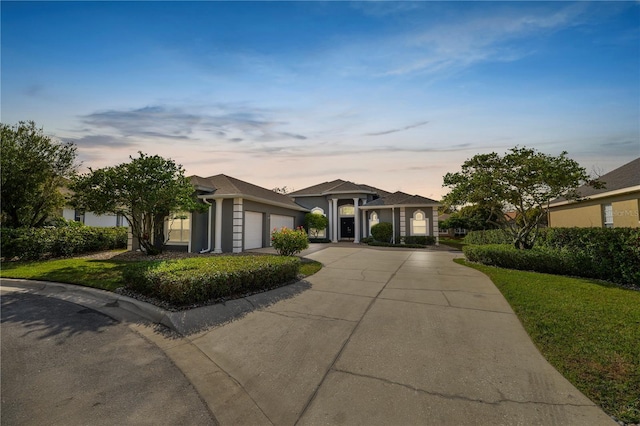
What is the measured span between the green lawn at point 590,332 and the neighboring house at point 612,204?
27.2 feet

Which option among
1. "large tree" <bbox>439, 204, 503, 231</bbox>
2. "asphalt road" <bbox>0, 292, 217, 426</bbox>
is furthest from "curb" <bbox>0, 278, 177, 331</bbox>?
"large tree" <bbox>439, 204, 503, 231</bbox>

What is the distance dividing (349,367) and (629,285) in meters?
8.65

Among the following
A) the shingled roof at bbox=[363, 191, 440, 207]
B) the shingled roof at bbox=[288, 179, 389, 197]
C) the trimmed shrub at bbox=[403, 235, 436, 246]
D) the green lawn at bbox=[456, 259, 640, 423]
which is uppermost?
the shingled roof at bbox=[288, 179, 389, 197]

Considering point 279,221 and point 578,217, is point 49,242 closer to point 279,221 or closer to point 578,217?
point 279,221

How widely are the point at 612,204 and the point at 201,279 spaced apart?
18.9 metres

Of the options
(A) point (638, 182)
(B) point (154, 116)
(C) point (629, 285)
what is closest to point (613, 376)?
(C) point (629, 285)

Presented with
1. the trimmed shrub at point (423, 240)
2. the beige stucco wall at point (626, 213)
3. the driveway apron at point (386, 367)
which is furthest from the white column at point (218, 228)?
the beige stucco wall at point (626, 213)

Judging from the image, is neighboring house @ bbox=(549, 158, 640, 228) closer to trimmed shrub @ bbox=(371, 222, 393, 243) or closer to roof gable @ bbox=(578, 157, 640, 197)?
roof gable @ bbox=(578, 157, 640, 197)

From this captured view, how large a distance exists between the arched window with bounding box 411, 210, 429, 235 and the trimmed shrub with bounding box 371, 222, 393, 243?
1.76 m

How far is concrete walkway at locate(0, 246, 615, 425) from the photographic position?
9.14ft

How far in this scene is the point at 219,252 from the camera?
14461 millimetres

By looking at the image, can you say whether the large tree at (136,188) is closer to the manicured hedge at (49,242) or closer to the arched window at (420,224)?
the manicured hedge at (49,242)

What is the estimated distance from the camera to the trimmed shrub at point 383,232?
2202 cm

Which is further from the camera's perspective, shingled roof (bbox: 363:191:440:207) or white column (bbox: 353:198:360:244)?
white column (bbox: 353:198:360:244)
